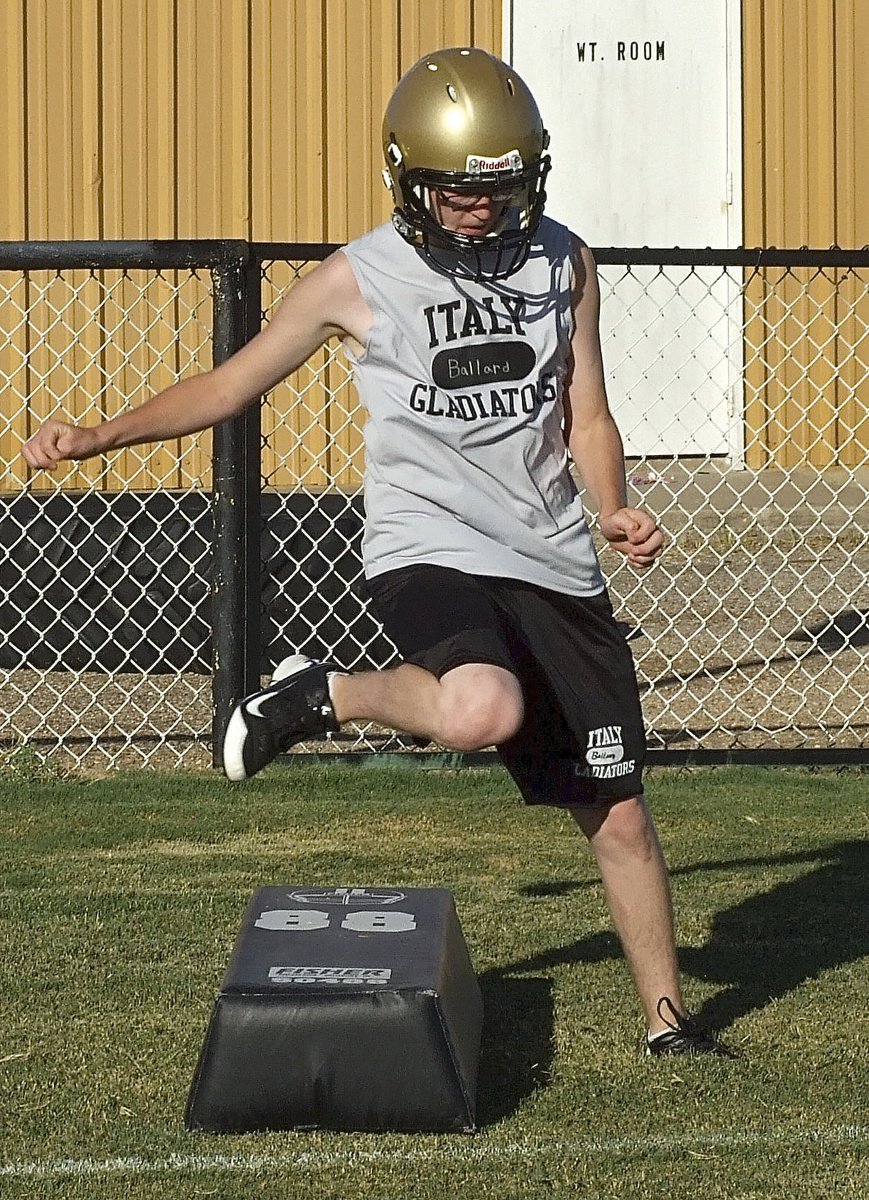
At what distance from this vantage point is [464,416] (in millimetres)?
3742

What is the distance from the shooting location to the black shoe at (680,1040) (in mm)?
3857

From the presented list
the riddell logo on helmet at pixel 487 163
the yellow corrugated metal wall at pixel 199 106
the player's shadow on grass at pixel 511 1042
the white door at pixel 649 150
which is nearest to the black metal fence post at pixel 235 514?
the player's shadow on grass at pixel 511 1042

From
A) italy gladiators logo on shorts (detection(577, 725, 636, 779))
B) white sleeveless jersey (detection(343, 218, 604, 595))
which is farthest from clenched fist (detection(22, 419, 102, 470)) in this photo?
italy gladiators logo on shorts (detection(577, 725, 636, 779))

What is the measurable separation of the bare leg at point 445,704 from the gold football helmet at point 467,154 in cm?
76

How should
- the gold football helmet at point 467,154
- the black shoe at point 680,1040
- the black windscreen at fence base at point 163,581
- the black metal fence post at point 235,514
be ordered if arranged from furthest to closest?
the black windscreen at fence base at point 163,581
the black metal fence post at point 235,514
the black shoe at point 680,1040
the gold football helmet at point 467,154

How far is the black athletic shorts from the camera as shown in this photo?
3.74 meters

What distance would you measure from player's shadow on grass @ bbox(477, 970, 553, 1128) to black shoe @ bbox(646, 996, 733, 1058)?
21cm

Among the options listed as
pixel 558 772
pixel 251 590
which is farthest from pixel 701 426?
pixel 558 772

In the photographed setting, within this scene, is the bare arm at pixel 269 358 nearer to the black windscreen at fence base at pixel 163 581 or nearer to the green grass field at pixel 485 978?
the green grass field at pixel 485 978

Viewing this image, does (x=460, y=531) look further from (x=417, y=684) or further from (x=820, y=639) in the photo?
(x=820, y=639)

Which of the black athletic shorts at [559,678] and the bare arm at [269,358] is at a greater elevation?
the bare arm at [269,358]

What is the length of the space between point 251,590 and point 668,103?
25.7ft

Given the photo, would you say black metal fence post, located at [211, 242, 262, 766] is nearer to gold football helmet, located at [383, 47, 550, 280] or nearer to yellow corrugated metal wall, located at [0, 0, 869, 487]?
gold football helmet, located at [383, 47, 550, 280]

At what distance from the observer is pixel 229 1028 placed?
3.44 m
